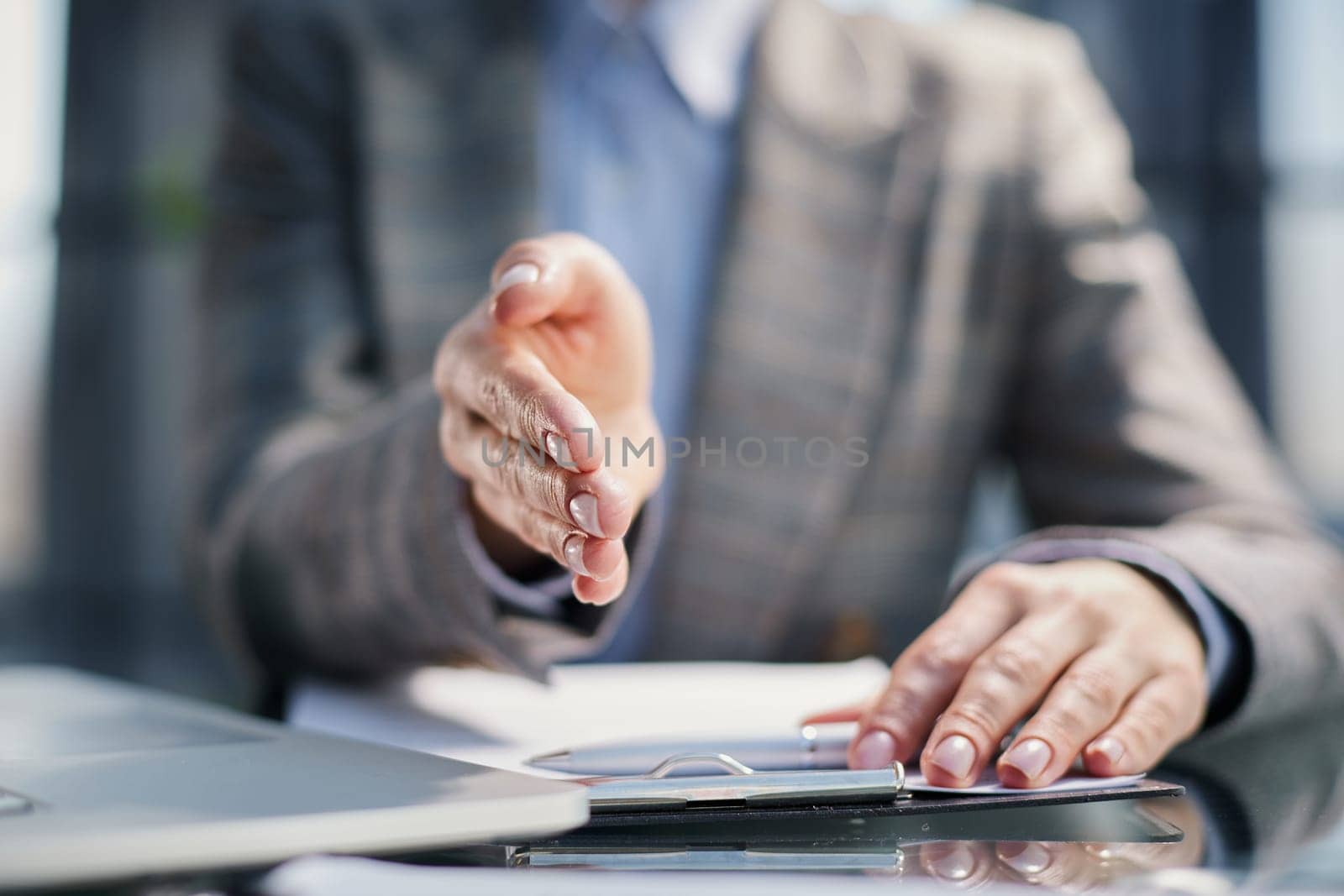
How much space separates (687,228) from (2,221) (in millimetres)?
1498

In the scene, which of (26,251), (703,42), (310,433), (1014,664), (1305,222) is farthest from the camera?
(26,251)

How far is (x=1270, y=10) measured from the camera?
64.4 inches

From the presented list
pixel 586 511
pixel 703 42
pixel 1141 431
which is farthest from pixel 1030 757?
pixel 703 42

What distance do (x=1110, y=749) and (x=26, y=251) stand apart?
77.7 inches

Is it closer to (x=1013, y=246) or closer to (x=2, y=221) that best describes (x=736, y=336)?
(x=1013, y=246)

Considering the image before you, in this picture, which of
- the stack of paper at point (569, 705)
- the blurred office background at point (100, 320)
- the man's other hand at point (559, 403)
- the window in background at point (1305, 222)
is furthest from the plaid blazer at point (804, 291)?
the blurred office background at point (100, 320)

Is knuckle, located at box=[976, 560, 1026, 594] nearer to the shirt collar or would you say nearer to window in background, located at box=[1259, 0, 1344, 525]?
the shirt collar

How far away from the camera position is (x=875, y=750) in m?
0.28

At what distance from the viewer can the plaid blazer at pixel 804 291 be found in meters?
0.68

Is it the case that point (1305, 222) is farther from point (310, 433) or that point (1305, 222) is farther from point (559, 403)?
point (559, 403)

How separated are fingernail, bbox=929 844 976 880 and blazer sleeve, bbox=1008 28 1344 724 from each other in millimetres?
183

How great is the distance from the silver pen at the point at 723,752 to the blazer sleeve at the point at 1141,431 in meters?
0.13

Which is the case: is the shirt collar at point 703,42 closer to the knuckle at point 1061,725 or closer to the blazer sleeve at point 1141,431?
the blazer sleeve at point 1141,431

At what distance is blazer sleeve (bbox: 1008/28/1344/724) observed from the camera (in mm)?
381
